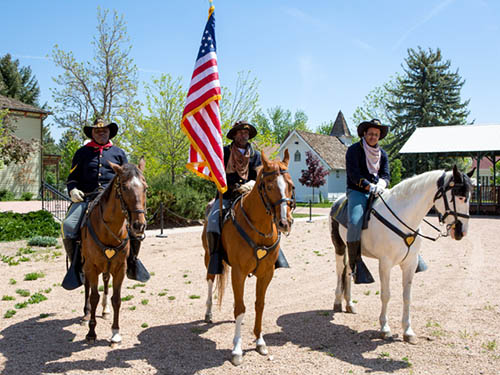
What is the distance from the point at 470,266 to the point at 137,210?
9112mm

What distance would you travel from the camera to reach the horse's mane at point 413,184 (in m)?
5.26

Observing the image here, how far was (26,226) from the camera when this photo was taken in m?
13.5

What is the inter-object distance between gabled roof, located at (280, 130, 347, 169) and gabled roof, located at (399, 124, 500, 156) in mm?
9997

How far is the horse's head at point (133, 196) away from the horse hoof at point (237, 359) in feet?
5.82

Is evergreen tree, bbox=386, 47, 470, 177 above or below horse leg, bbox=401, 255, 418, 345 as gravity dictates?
above

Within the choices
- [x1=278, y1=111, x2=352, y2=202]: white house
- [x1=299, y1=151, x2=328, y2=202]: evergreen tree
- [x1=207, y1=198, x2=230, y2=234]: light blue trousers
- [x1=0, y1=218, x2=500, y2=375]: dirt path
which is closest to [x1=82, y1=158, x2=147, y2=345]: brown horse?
[x1=0, y1=218, x2=500, y2=375]: dirt path

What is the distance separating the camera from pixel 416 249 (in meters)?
5.46

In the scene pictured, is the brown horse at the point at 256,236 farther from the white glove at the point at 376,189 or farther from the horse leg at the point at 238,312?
the white glove at the point at 376,189

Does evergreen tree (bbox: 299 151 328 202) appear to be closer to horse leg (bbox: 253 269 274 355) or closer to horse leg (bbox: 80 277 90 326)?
horse leg (bbox: 80 277 90 326)

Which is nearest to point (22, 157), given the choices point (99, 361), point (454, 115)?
point (99, 361)

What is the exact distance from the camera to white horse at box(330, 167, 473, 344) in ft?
16.2

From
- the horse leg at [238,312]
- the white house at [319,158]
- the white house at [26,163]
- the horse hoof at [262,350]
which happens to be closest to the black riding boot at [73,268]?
the horse leg at [238,312]

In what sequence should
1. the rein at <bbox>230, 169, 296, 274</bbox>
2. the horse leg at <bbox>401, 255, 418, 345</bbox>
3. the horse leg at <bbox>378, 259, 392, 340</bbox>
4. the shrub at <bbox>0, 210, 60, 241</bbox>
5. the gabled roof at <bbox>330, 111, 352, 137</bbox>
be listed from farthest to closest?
the gabled roof at <bbox>330, 111, 352, 137</bbox>
the shrub at <bbox>0, 210, 60, 241</bbox>
the horse leg at <bbox>378, 259, 392, 340</bbox>
the horse leg at <bbox>401, 255, 418, 345</bbox>
the rein at <bbox>230, 169, 296, 274</bbox>

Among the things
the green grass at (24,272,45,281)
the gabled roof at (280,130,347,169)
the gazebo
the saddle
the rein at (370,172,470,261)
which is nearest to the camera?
the rein at (370,172,470,261)
